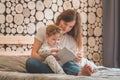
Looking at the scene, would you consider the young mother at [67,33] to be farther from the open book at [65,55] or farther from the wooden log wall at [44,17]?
the wooden log wall at [44,17]

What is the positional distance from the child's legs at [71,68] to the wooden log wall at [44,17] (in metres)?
1.18

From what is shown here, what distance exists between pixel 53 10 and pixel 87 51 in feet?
2.55

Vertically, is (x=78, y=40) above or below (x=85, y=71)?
above

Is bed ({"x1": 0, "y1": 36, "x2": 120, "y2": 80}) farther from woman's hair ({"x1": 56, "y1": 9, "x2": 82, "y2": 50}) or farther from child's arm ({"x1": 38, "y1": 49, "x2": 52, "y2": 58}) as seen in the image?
woman's hair ({"x1": 56, "y1": 9, "x2": 82, "y2": 50})

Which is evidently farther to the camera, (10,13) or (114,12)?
(114,12)

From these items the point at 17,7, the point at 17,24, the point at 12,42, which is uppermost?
the point at 17,7

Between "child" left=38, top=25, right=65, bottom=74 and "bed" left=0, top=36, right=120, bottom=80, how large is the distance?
22cm

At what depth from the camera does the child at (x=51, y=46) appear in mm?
2213

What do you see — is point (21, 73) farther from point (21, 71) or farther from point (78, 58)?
point (78, 58)

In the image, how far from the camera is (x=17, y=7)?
338cm

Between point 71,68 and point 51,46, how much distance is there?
0.31 metres

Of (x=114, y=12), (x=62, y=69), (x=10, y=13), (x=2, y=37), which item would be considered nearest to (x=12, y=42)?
(x=2, y=37)

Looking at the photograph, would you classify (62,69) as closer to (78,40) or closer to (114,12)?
(78,40)

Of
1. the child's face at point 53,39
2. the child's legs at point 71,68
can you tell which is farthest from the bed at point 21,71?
the child's face at point 53,39
